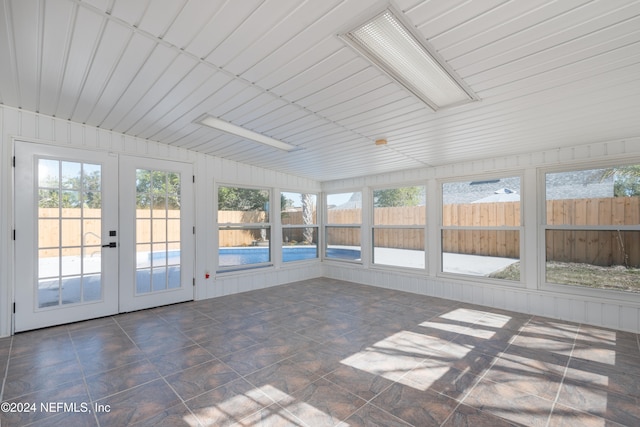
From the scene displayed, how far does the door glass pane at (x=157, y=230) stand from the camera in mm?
4348

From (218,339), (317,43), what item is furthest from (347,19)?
(218,339)

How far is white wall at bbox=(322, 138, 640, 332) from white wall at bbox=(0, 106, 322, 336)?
2.34 metres

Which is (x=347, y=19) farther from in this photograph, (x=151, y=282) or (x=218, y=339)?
(x=151, y=282)

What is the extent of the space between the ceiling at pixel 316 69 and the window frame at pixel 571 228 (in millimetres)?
344

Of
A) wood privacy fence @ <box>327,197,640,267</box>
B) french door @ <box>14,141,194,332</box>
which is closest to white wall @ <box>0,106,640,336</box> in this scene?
french door @ <box>14,141,194,332</box>

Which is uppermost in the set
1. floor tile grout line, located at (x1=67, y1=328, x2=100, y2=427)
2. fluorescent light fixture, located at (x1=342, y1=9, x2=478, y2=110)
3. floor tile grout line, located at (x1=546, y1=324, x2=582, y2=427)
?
fluorescent light fixture, located at (x1=342, y1=9, x2=478, y2=110)

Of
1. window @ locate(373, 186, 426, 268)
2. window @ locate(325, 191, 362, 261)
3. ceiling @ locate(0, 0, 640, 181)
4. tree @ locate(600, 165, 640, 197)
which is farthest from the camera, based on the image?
window @ locate(325, 191, 362, 261)

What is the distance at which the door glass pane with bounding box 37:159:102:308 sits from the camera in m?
3.59

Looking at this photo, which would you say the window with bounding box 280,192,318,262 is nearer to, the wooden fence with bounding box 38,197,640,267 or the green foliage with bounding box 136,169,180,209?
the wooden fence with bounding box 38,197,640,267

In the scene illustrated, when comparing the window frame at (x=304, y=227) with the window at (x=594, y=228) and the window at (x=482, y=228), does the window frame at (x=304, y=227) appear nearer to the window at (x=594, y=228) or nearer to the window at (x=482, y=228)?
the window at (x=482, y=228)

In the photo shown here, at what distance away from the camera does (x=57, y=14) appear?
176cm

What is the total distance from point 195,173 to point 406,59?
13.1 feet

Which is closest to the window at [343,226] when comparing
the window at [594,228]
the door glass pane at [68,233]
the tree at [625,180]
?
the window at [594,228]

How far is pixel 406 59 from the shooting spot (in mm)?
2053
